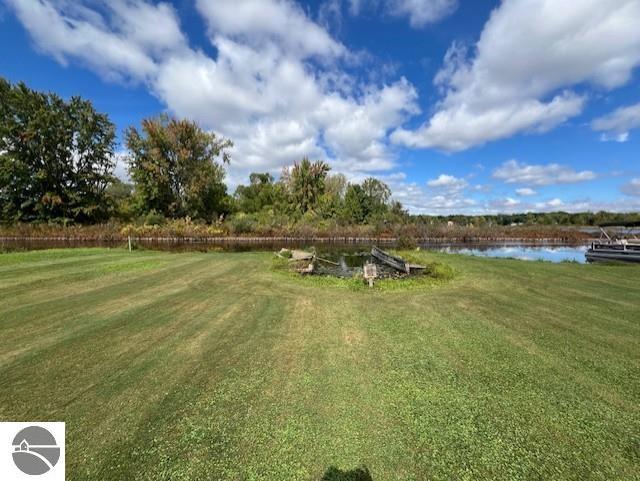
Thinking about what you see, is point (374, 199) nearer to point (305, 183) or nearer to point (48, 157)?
point (305, 183)

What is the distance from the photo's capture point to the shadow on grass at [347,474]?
205 centimetres

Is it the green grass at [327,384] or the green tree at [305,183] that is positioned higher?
the green tree at [305,183]

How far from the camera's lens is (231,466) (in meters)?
2.15

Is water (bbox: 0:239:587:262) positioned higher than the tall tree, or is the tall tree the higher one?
the tall tree

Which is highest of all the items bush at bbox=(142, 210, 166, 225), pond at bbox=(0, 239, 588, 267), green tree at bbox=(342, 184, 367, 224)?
green tree at bbox=(342, 184, 367, 224)

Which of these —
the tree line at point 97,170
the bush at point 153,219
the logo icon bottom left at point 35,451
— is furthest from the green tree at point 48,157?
the logo icon bottom left at point 35,451

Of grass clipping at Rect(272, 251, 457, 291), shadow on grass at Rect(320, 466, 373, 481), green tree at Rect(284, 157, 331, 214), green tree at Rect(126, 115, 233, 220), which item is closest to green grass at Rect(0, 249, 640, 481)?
shadow on grass at Rect(320, 466, 373, 481)

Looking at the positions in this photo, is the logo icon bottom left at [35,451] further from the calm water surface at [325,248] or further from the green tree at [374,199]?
the green tree at [374,199]

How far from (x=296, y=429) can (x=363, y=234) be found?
94.8 ft

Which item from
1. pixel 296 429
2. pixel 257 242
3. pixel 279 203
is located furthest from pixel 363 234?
pixel 296 429

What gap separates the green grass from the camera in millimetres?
2211

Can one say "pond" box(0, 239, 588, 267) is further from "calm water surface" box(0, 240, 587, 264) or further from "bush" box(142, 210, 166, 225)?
"bush" box(142, 210, 166, 225)

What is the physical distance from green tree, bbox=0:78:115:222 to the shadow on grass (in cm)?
4076

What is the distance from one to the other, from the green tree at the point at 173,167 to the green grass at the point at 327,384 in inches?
1329
